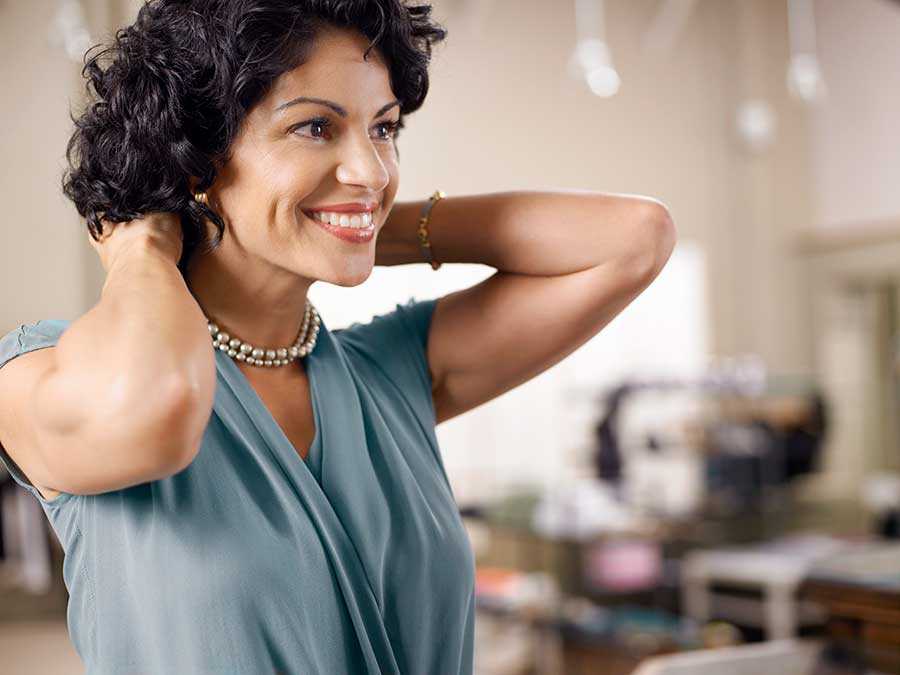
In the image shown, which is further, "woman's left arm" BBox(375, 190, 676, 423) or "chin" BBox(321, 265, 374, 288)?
"woman's left arm" BBox(375, 190, 676, 423)

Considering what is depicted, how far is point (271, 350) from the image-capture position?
3.54ft

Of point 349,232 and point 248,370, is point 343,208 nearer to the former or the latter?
point 349,232

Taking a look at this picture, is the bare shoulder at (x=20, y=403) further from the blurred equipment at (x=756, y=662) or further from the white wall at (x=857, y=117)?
the white wall at (x=857, y=117)

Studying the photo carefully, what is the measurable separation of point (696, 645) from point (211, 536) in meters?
3.76

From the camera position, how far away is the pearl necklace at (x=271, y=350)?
40.9 inches

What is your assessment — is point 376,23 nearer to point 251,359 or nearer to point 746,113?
point 251,359

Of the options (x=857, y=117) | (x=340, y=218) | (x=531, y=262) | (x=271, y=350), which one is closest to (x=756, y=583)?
(x=857, y=117)

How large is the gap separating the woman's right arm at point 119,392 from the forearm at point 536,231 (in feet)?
1.29

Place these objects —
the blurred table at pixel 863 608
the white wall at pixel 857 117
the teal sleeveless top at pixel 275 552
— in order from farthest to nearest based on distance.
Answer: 1. the white wall at pixel 857 117
2. the blurred table at pixel 863 608
3. the teal sleeveless top at pixel 275 552

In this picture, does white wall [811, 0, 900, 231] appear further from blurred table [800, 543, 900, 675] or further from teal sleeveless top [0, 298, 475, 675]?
teal sleeveless top [0, 298, 475, 675]

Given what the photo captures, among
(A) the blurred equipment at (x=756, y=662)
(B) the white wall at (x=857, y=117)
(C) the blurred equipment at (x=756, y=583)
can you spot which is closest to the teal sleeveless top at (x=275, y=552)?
(A) the blurred equipment at (x=756, y=662)

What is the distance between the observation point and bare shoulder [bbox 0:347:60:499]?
0.83m

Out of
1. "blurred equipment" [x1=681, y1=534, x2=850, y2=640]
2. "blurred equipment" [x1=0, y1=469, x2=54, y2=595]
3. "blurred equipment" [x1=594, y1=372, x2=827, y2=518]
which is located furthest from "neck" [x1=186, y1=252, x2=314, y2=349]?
"blurred equipment" [x1=594, y1=372, x2=827, y2=518]

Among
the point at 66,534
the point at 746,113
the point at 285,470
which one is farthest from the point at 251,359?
the point at 746,113
